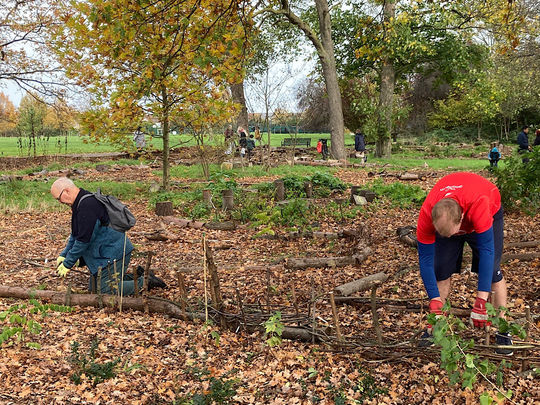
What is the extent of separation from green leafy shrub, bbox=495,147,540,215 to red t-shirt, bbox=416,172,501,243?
3.94 metres

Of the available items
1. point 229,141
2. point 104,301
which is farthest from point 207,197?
point 229,141

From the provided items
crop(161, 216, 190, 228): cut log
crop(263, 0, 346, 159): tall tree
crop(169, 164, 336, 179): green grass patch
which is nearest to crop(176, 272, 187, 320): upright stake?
crop(161, 216, 190, 228): cut log

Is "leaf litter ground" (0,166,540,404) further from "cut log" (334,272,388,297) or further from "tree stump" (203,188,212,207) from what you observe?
"tree stump" (203,188,212,207)

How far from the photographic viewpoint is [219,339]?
392 centimetres

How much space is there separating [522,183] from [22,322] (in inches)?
261

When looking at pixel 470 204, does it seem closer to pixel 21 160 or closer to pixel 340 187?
pixel 340 187

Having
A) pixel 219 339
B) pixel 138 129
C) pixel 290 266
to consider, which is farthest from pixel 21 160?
pixel 219 339

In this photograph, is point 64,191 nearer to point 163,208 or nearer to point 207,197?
point 163,208

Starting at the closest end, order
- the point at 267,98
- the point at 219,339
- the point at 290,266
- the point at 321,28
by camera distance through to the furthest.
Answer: the point at 219,339
the point at 290,266
the point at 267,98
the point at 321,28

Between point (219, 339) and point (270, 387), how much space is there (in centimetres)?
79

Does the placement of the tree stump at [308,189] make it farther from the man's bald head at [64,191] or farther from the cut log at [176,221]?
the man's bald head at [64,191]

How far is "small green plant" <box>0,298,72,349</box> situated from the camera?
11.5 ft

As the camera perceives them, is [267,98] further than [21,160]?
No

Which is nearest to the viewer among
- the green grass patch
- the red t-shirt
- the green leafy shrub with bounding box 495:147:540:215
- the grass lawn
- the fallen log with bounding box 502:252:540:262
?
the red t-shirt
